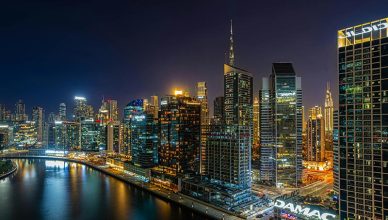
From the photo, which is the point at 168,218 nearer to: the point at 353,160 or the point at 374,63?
the point at 353,160

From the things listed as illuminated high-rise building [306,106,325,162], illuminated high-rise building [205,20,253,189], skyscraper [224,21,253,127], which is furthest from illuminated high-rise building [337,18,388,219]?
skyscraper [224,21,253,127]

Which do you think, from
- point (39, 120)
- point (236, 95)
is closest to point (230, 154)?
point (236, 95)

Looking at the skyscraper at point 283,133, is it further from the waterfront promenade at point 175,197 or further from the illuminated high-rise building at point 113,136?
the illuminated high-rise building at point 113,136

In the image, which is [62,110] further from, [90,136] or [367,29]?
[367,29]

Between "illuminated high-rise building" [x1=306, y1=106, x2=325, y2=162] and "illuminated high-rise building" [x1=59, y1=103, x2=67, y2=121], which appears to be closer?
"illuminated high-rise building" [x1=306, y1=106, x2=325, y2=162]

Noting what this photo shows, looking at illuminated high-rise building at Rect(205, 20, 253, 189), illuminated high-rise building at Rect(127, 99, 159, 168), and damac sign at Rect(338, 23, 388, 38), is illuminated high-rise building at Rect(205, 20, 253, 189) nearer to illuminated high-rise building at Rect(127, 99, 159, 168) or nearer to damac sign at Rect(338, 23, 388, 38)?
illuminated high-rise building at Rect(127, 99, 159, 168)

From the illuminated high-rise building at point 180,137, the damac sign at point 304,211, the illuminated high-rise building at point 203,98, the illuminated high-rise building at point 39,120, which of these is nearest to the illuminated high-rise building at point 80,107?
the illuminated high-rise building at point 39,120
